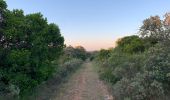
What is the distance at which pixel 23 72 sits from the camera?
17641 millimetres

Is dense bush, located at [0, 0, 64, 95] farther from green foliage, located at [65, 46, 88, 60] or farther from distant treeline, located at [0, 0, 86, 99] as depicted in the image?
green foliage, located at [65, 46, 88, 60]

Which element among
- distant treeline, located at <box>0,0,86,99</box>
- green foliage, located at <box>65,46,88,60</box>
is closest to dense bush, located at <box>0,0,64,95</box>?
distant treeline, located at <box>0,0,86,99</box>

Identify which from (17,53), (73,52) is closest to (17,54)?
(17,53)

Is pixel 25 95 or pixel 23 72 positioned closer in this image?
pixel 23 72

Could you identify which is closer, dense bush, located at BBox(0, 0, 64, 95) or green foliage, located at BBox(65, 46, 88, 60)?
dense bush, located at BBox(0, 0, 64, 95)

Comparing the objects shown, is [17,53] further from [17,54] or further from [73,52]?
[73,52]

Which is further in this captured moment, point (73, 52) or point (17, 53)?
point (73, 52)

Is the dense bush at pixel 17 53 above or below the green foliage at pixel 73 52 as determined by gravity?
below

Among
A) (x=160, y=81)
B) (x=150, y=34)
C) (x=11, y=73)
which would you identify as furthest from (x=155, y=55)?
(x=150, y=34)

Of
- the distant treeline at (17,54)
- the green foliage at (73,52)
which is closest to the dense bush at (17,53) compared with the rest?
the distant treeline at (17,54)

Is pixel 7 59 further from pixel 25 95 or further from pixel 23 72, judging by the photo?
pixel 25 95

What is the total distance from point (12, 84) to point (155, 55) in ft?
25.8

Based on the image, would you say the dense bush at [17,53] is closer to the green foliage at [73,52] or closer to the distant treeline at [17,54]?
the distant treeline at [17,54]

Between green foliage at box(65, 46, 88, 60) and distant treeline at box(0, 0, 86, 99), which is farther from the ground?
→ green foliage at box(65, 46, 88, 60)
